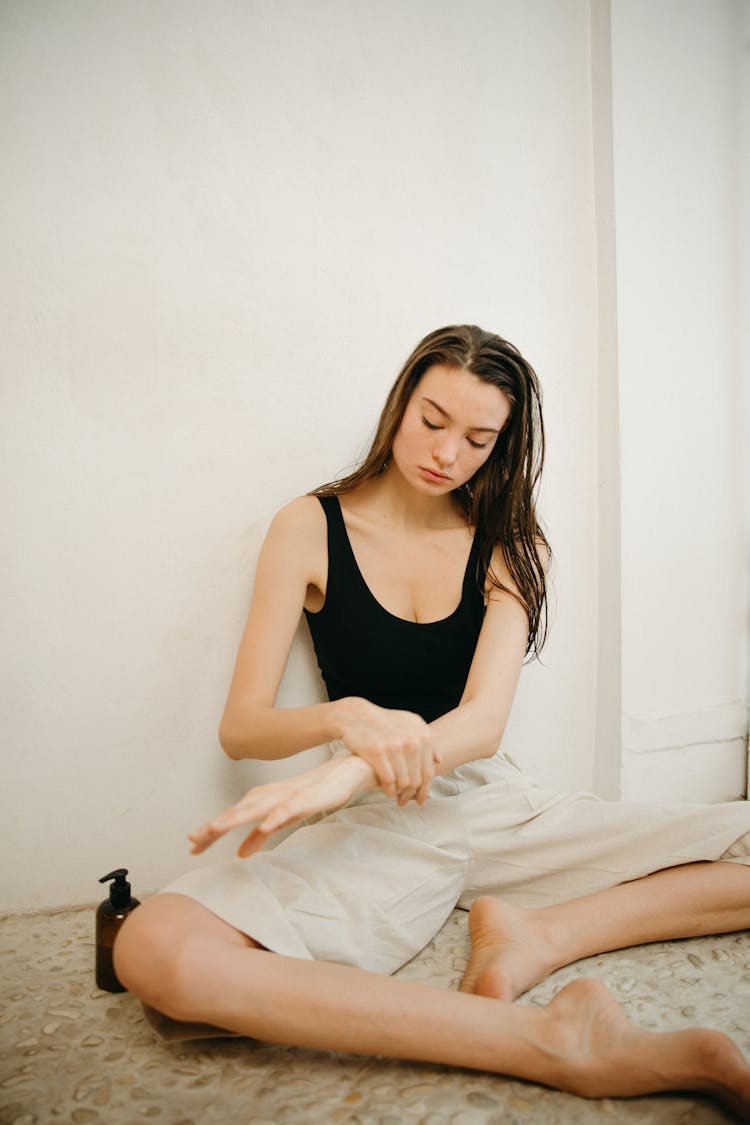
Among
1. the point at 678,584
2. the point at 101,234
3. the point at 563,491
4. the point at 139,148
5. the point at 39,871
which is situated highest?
the point at 139,148

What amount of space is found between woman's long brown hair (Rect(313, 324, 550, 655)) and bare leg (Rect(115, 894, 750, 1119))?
2.36ft

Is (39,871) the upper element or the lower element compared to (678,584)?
lower

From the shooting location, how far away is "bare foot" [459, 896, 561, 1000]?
1.13m

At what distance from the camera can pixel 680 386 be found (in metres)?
1.93

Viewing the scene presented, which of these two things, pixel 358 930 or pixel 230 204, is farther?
pixel 230 204

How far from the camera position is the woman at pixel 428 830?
96 cm

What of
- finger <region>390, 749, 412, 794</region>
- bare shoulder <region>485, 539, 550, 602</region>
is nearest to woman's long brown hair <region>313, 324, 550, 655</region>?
bare shoulder <region>485, 539, 550, 602</region>

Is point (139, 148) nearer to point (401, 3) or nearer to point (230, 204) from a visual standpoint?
point (230, 204)

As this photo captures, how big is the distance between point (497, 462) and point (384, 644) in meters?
0.46

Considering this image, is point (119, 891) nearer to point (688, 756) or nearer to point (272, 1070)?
point (272, 1070)

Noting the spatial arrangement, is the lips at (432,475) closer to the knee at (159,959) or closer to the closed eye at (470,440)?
the closed eye at (470,440)

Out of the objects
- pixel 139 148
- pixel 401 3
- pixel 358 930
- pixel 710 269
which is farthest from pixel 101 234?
pixel 710 269

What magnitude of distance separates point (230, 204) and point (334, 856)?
1.30 m

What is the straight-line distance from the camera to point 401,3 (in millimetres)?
1705
